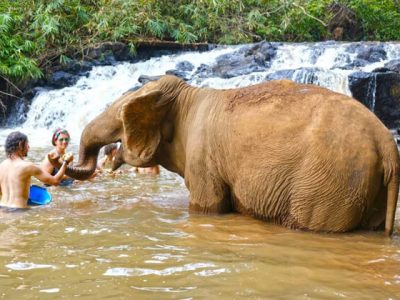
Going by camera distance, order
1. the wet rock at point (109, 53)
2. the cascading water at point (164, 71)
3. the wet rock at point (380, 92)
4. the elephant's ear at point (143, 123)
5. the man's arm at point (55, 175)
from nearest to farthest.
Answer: the elephant's ear at point (143, 123) → the man's arm at point (55, 175) → the wet rock at point (380, 92) → the cascading water at point (164, 71) → the wet rock at point (109, 53)

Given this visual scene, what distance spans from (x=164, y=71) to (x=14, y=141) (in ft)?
43.4

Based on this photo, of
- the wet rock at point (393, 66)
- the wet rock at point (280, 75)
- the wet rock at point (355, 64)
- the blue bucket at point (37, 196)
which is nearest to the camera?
the blue bucket at point (37, 196)

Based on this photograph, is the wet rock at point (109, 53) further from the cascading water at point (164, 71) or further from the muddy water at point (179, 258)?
the muddy water at point (179, 258)

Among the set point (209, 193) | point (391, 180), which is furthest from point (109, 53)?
point (391, 180)

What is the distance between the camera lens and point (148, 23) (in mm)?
20859

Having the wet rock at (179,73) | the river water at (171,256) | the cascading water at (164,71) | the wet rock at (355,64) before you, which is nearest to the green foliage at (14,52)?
the cascading water at (164,71)

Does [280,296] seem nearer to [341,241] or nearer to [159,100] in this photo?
[341,241]

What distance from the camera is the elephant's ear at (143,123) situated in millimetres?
5855

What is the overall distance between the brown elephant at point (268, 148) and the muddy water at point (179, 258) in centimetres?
21

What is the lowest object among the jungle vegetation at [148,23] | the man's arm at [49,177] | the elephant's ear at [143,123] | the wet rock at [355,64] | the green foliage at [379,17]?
the man's arm at [49,177]

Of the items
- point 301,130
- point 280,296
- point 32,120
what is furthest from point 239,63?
point 280,296

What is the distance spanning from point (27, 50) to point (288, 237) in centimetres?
1629

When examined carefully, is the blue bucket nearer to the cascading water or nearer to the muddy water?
the muddy water

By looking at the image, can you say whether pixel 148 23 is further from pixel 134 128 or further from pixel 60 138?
pixel 134 128
